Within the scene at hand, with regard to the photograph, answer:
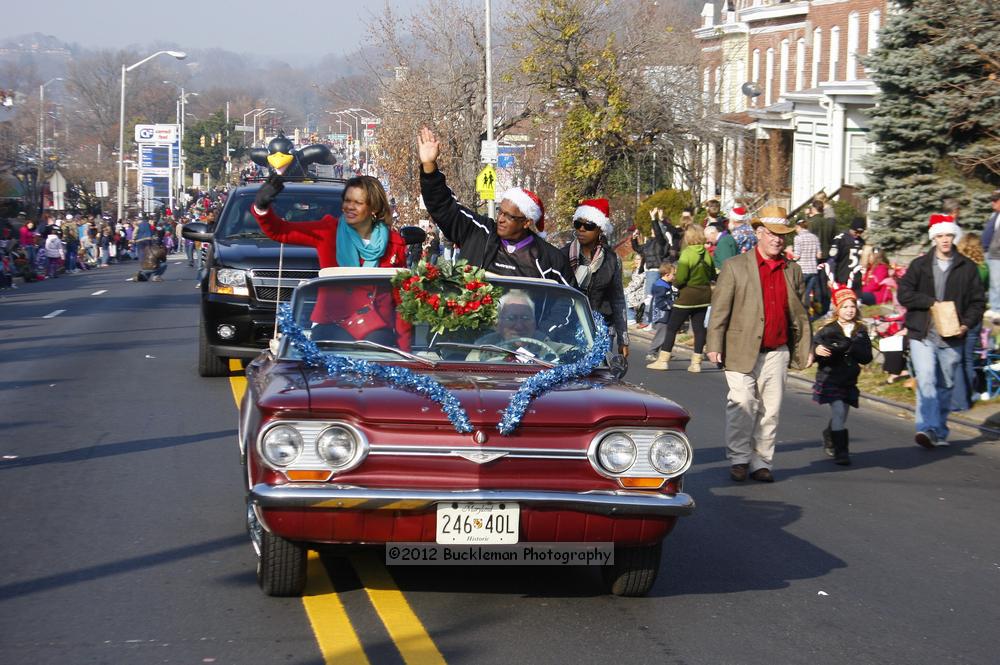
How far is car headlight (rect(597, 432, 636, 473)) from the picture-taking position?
6.01 metres

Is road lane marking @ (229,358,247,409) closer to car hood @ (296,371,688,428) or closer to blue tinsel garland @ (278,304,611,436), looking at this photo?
blue tinsel garland @ (278,304,611,436)

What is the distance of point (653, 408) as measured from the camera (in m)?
6.11

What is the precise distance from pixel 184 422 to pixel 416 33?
102ft

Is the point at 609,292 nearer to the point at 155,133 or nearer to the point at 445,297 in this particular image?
the point at 445,297

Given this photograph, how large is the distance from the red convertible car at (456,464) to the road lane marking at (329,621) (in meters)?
0.18

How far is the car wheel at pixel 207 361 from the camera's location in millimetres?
Result: 14391

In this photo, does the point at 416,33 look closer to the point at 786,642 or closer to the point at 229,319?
the point at 229,319

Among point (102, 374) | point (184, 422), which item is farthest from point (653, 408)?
point (102, 374)

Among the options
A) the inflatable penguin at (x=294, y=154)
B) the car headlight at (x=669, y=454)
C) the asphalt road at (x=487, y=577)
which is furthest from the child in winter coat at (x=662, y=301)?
the car headlight at (x=669, y=454)

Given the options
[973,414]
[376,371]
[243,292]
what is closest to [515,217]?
[376,371]

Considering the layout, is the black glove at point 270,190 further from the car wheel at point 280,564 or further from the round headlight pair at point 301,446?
the round headlight pair at point 301,446

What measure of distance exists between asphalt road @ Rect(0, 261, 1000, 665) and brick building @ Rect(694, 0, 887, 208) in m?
24.6

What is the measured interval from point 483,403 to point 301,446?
80 cm

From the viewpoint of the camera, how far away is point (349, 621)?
5.98m
